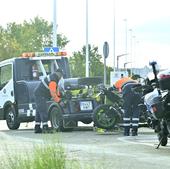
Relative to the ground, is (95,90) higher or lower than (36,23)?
lower

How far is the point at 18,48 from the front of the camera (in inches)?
2835

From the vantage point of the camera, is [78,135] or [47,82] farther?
[47,82]

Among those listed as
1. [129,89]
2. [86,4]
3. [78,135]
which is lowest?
[78,135]

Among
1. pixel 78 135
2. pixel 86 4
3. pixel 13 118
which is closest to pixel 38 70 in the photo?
pixel 13 118

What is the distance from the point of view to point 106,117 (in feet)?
56.2

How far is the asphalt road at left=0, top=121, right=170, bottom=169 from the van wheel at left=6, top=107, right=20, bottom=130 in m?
3.64

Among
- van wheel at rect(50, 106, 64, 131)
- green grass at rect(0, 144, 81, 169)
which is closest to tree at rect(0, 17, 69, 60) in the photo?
van wheel at rect(50, 106, 64, 131)

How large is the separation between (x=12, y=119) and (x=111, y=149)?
27.3ft

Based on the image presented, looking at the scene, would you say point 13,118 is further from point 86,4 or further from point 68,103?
point 86,4

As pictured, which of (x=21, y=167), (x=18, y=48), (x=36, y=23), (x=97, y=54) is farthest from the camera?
(x=97, y=54)

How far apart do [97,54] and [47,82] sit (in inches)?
2882

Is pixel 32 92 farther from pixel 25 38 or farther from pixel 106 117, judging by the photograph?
pixel 25 38

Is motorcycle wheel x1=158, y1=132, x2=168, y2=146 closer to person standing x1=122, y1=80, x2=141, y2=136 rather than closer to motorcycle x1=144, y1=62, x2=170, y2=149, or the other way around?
motorcycle x1=144, y1=62, x2=170, y2=149

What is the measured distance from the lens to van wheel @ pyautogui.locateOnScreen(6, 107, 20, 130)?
66.4ft
